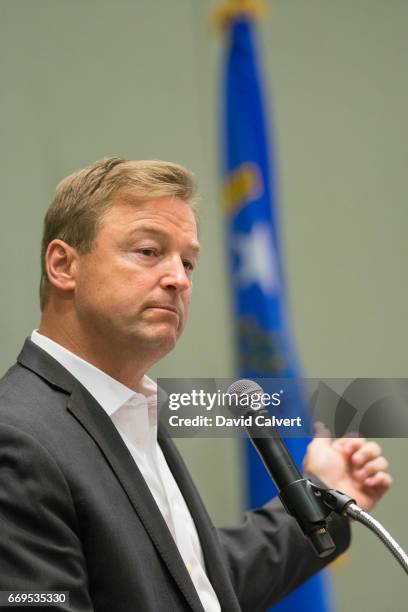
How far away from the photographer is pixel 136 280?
150 cm

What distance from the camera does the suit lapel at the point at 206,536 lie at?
1510 millimetres

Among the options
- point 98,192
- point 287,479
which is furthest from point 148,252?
point 287,479

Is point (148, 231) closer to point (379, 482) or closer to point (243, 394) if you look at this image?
point (243, 394)

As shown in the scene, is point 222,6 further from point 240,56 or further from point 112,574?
point 112,574

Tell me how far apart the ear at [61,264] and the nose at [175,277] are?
0.19m

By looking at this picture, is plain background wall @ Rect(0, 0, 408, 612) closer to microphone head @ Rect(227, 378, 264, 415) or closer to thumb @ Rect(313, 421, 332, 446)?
thumb @ Rect(313, 421, 332, 446)

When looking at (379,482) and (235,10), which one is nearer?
(379,482)

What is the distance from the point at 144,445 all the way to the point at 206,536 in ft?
0.74

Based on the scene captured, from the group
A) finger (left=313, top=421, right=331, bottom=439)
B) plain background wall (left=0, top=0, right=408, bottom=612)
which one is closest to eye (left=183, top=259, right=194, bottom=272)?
finger (left=313, top=421, right=331, bottom=439)

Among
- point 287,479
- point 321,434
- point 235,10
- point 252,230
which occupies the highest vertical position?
point 235,10

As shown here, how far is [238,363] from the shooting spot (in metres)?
2.88

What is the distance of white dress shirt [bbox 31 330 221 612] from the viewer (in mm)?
1481

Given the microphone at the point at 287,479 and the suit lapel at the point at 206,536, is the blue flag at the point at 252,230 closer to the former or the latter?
the suit lapel at the point at 206,536

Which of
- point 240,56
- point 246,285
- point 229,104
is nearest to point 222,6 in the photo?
point 240,56
